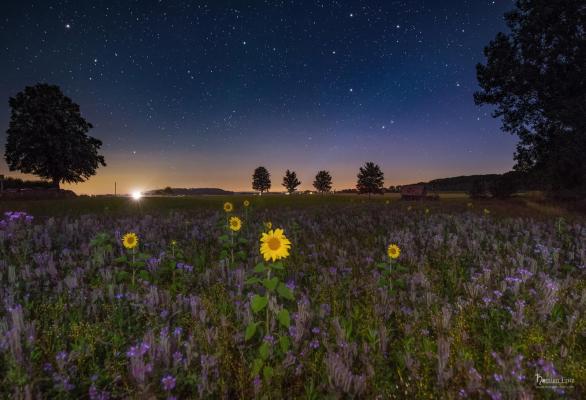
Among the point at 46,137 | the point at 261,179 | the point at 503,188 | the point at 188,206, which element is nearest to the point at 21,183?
the point at 46,137

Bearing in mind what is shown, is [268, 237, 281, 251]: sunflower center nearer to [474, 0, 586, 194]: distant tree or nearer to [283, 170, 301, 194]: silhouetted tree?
[474, 0, 586, 194]: distant tree

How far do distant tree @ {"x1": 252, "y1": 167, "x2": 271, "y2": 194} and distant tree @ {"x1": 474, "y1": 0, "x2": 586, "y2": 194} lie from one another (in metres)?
136

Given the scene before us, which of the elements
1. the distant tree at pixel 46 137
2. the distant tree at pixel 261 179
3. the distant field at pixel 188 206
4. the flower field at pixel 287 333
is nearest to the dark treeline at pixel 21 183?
the distant tree at pixel 46 137

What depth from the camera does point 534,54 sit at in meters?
18.2

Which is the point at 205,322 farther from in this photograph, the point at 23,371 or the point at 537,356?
the point at 537,356

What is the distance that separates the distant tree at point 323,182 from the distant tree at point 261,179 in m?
24.8

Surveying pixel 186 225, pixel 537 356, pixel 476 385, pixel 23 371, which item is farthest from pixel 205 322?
pixel 186 225

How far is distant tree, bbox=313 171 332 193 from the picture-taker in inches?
5851

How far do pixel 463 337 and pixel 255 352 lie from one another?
1548 millimetres

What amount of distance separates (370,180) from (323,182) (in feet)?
164

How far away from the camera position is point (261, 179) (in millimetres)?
154000

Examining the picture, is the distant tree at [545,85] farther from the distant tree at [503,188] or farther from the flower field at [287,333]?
the flower field at [287,333]

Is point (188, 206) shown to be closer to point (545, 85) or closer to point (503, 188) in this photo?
point (545, 85)

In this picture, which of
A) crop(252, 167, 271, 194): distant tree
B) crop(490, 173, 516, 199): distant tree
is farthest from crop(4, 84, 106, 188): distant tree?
crop(252, 167, 271, 194): distant tree
